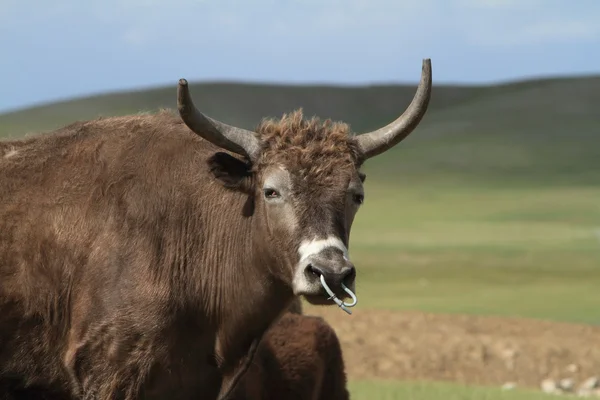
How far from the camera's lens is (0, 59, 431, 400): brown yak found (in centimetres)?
734

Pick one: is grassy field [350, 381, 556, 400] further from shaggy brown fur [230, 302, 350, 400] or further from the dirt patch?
the dirt patch

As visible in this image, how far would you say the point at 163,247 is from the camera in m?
7.68

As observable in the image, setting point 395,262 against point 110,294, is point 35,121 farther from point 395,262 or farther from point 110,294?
point 110,294

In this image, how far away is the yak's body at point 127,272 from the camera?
7500 mm

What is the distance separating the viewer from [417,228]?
36531 mm

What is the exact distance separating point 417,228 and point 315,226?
29806 millimetres

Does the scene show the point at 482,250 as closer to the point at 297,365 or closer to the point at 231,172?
the point at 297,365

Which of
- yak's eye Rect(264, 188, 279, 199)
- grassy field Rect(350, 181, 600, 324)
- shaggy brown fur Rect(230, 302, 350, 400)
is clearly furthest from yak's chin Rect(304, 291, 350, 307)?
grassy field Rect(350, 181, 600, 324)

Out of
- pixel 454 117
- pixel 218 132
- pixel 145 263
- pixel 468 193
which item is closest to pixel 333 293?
pixel 218 132

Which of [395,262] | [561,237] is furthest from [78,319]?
[561,237]

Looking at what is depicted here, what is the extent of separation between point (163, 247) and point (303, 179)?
1150 mm

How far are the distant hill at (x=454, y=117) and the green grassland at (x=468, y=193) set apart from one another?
0.10 meters

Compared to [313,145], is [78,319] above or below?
below

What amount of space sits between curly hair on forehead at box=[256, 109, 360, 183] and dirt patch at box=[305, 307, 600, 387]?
9819 mm
